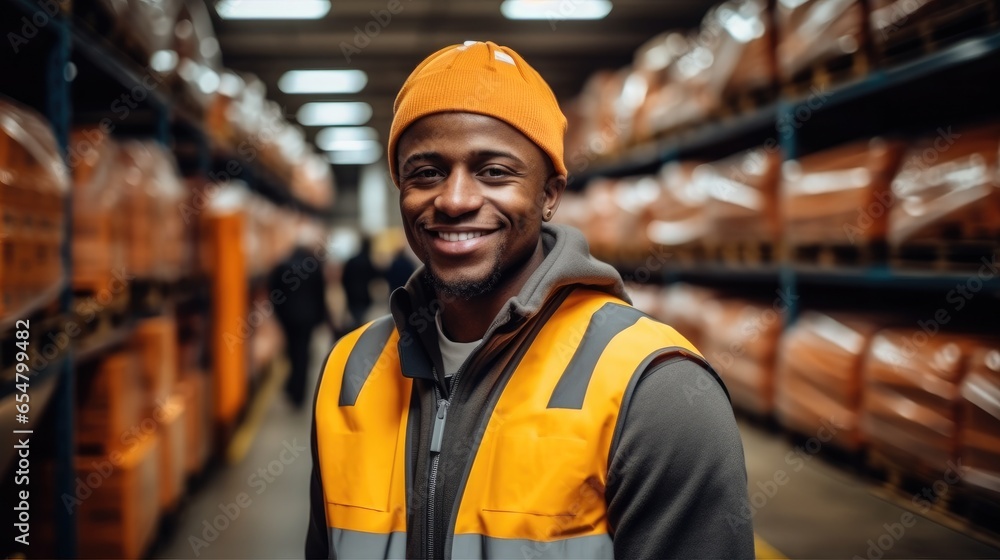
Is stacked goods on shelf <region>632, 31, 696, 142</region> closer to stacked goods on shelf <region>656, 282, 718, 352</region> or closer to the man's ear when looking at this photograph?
stacked goods on shelf <region>656, 282, 718, 352</region>

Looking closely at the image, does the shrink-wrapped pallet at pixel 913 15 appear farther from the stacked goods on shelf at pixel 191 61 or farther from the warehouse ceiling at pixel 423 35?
the warehouse ceiling at pixel 423 35

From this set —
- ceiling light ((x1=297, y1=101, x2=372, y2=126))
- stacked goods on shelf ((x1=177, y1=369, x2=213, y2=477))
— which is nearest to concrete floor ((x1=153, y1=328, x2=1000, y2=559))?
stacked goods on shelf ((x1=177, y1=369, x2=213, y2=477))

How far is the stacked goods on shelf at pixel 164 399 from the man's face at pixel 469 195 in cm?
320

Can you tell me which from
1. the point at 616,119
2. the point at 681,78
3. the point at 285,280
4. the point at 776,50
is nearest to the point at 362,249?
the point at 285,280

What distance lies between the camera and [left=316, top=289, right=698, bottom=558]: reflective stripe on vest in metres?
1.45

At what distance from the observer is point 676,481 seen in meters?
1.42

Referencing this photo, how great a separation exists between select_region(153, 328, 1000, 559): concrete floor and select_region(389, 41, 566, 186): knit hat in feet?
9.91

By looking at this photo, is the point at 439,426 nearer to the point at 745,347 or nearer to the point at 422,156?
the point at 422,156

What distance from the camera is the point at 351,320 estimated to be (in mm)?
9367

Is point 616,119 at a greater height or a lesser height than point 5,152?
greater

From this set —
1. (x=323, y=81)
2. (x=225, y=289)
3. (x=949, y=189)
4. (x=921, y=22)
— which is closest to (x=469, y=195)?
(x=949, y=189)

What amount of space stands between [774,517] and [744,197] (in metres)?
2.58

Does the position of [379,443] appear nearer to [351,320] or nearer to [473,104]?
[473,104]

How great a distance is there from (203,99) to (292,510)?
331cm
